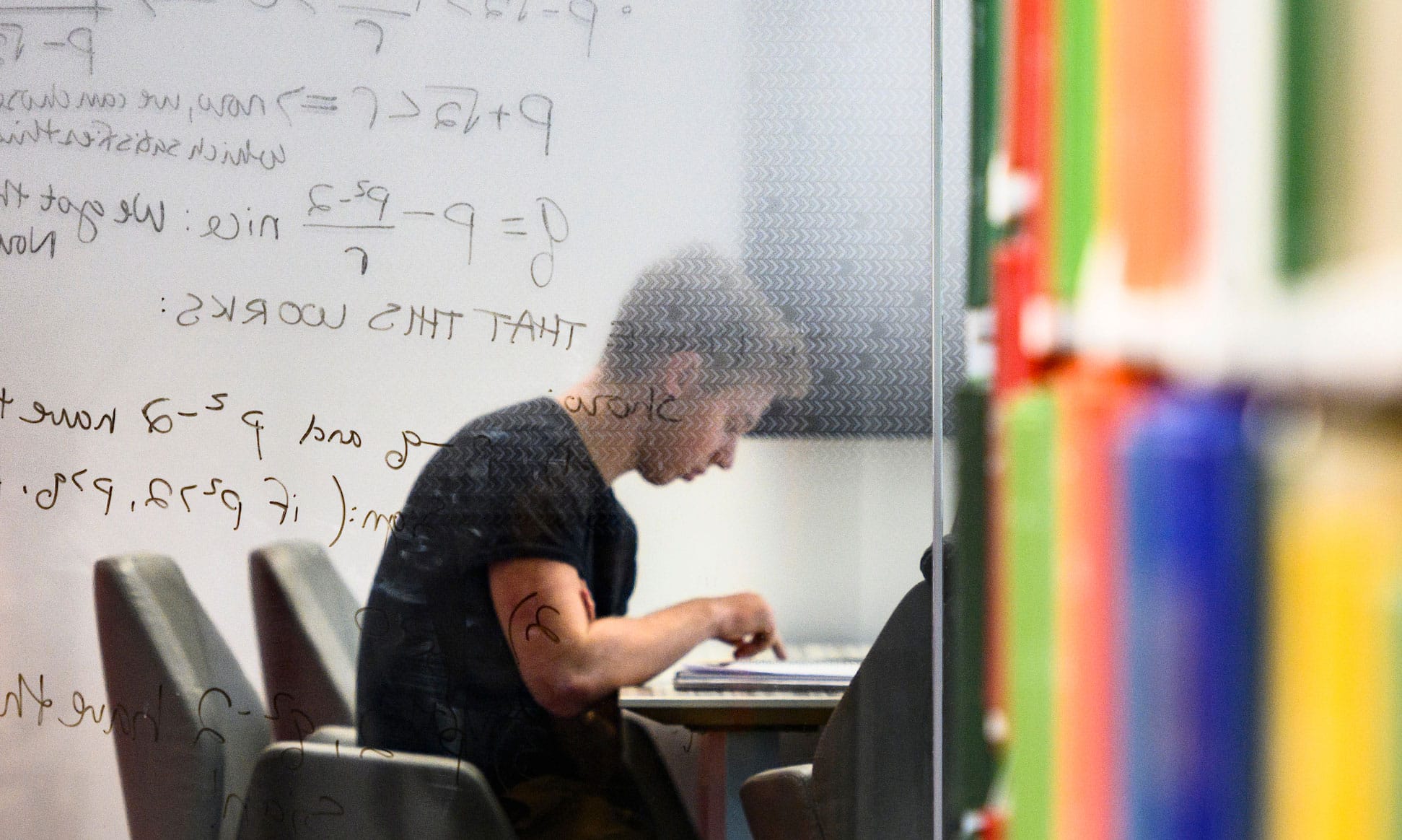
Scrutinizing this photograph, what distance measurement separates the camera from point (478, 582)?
1341 millimetres

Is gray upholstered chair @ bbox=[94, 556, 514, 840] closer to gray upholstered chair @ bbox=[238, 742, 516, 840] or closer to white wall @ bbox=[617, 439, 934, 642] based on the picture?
gray upholstered chair @ bbox=[238, 742, 516, 840]

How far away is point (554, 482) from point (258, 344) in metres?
0.38

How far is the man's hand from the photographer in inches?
52.9

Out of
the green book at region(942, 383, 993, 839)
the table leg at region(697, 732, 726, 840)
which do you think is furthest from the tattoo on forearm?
the green book at region(942, 383, 993, 839)

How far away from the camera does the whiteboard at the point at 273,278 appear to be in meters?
1.33

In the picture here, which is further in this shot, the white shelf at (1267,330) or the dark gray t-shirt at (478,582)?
the dark gray t-shirt at (478,582)

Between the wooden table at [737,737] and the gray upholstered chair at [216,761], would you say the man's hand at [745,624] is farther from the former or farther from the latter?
the gray upholstered chair at [216,761]

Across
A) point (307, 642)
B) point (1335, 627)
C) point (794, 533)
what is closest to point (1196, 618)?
point (1335, 627)

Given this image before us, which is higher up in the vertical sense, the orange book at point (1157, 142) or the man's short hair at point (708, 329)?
the orange book at point (1157, 142)

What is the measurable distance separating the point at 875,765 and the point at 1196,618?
1.13 m

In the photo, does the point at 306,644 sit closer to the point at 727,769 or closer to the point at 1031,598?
the point at 727,769

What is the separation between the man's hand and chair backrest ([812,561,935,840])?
4.8 inches

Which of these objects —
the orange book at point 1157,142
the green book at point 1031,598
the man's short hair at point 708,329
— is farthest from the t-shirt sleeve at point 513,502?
the orange book at point 1157,142

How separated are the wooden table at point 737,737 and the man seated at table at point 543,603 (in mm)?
68
